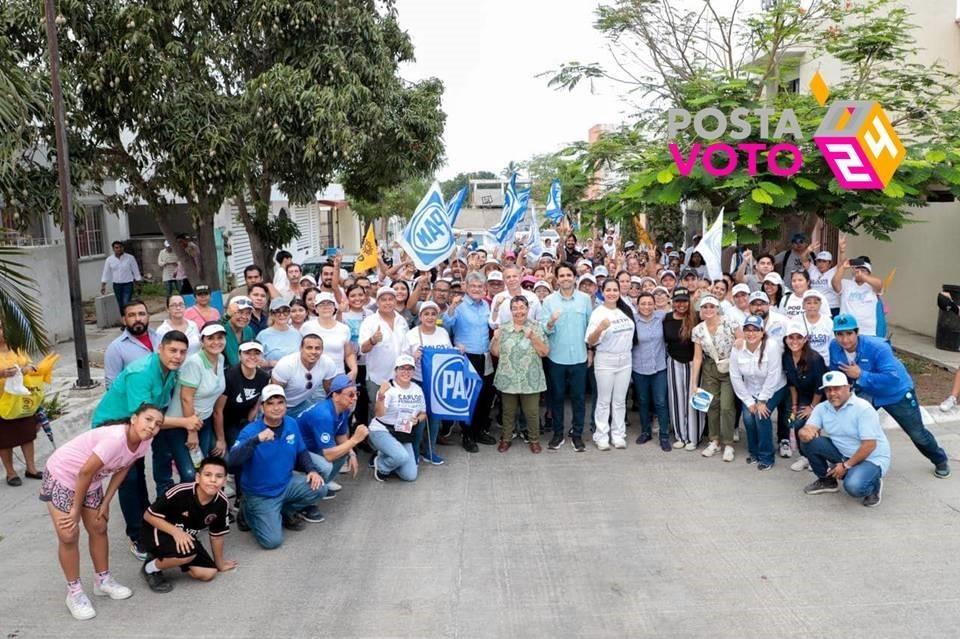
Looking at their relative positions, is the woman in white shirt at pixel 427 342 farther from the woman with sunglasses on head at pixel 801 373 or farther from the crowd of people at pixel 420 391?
the woman with sunglasses on head at pixel 801 373

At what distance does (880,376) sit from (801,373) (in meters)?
0.65

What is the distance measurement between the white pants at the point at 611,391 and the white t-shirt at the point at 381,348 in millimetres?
2003

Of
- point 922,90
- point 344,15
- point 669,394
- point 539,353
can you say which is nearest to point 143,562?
point 539,353

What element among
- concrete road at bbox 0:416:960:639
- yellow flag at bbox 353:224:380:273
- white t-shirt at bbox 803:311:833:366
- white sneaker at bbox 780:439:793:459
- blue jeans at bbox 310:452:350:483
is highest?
yellow flag at bbox 353:224:380:273

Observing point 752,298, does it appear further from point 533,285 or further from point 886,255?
point 886,255

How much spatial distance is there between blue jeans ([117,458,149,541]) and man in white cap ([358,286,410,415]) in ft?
7.69

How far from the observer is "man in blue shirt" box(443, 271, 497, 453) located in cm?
812

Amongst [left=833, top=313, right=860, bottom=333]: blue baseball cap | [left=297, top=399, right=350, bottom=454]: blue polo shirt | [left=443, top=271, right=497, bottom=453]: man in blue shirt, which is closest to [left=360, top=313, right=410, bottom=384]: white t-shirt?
[left=443, top=271, right=497, bottom=453]: man in blue shirt

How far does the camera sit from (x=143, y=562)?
5.58m

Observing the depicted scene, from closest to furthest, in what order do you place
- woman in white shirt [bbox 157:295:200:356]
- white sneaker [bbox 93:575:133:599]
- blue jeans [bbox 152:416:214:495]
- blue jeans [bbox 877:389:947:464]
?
white sneaker [bbox 93:575:133:599], blue jeans [bbox 152:416:214:495], woman in white shirt [bbox 157:295:200:356], blue jeans [bbox 877:389:947:464]

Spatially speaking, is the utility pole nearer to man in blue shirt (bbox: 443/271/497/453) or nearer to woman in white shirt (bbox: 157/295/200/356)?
woman in white shirt (bbox: 157/295/200/356)

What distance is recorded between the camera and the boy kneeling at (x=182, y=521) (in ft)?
16.7

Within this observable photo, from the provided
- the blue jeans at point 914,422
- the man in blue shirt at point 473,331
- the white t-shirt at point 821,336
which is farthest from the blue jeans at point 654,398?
the blue jeans at point 914,422

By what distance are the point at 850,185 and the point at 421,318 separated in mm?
5704
